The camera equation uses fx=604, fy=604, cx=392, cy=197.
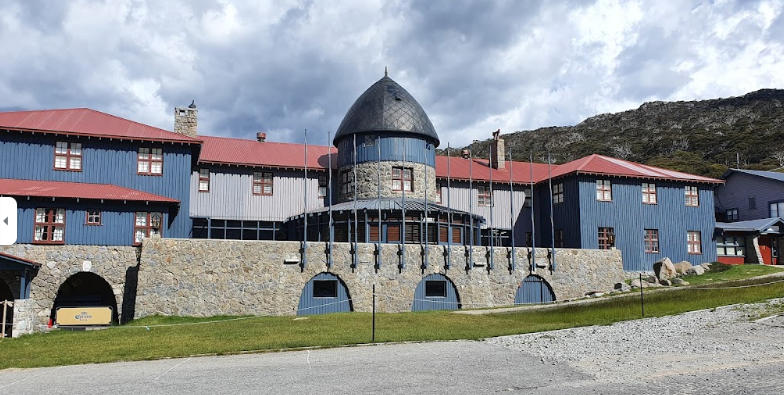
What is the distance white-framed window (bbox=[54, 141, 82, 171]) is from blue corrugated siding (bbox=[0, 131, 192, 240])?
0.66 feet

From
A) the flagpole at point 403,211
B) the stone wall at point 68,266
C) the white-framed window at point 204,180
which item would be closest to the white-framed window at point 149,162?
the white-framed window at point 204,180

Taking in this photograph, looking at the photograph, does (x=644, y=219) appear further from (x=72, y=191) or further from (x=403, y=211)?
(x=72, y=191)

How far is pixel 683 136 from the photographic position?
116 metres

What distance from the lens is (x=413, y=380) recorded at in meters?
11.2

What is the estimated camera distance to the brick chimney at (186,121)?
3706cm

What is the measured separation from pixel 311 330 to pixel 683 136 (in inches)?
4512

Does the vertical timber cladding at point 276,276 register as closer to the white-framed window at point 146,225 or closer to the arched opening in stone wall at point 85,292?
the white-framed window at point 146,225

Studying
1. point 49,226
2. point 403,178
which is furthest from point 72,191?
point 403,178

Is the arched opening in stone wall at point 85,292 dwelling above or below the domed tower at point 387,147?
below

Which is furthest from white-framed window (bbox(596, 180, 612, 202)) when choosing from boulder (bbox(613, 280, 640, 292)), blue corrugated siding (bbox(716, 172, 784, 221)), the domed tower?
blue corrugated siding (bbox(716, 172, 784, 221))

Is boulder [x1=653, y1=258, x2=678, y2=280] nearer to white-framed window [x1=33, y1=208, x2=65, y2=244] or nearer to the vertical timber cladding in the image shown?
the vertical timber cladding

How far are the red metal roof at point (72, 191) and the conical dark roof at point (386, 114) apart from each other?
12496 millimetres

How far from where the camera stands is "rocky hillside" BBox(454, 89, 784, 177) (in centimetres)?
9381

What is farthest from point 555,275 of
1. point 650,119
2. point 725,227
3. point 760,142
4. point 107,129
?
point 650,119
